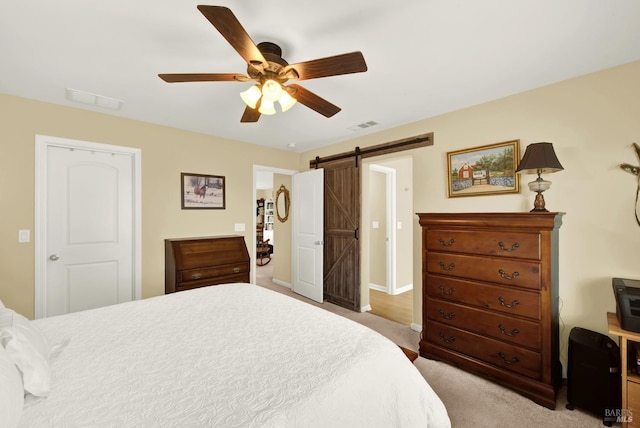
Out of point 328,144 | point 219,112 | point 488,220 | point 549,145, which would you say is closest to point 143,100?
point 219,112

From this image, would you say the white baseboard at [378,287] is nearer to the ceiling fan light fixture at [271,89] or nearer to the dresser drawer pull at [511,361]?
the dresser drawer pull at [511,361]

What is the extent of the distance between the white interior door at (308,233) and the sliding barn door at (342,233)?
0.14 m

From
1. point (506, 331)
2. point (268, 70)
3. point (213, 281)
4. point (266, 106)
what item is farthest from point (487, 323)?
point (213, 281)

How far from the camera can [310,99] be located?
1.94 meters

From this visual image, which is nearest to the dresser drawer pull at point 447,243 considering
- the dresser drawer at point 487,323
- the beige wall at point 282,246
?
the dresser drawer at point 487,323

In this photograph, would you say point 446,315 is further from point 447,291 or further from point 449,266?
point 449,266

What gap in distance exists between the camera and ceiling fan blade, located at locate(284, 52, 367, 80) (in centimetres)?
141

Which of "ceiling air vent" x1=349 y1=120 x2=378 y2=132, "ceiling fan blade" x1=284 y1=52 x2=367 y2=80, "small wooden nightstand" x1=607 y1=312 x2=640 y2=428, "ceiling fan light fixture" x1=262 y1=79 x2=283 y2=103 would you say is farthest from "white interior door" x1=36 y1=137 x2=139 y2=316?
"small wooden nightstand" x1=607 y1=312 x2=640 y2=428

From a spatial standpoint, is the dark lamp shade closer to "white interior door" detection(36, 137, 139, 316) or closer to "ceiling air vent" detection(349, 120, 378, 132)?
"ceiling air vent" detection(349, 120, 378, 132)

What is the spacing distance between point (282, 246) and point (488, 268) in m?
3.71

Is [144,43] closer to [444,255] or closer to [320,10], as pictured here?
[320,10]

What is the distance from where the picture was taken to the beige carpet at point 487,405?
1784 millimetres

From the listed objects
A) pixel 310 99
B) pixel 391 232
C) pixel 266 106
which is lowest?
pixel 391 232

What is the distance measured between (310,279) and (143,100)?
3127 mm
